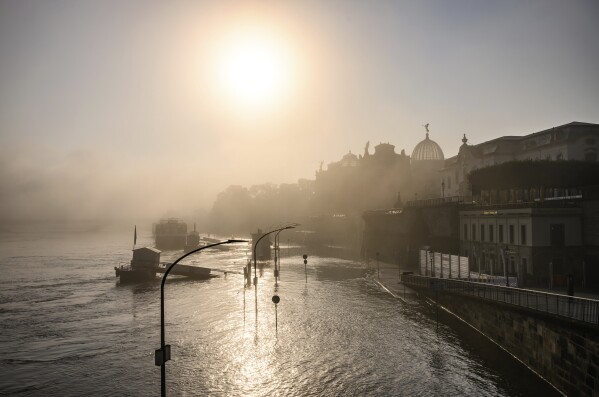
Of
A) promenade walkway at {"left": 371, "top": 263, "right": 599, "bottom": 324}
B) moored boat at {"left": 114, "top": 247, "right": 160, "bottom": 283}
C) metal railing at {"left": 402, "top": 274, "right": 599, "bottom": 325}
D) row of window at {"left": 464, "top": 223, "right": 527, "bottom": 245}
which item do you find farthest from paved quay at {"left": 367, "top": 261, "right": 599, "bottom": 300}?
moored boat at {"left": 114, "top": 247, "right": 160, "bottom": 283}

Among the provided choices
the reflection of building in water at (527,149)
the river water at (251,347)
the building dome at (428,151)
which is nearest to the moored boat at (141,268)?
the river water at (251,347)

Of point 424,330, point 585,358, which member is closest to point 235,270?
point 424,330

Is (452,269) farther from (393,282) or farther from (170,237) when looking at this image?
(170,237)

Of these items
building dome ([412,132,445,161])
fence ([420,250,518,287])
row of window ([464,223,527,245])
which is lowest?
fence ([420,250,518,287])

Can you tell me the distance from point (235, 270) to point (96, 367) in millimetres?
56581

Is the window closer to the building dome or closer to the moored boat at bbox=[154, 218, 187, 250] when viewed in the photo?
the building dome

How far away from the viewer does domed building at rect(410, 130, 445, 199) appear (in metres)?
154

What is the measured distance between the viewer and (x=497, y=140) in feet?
304

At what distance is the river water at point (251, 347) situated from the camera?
29328 millimetres

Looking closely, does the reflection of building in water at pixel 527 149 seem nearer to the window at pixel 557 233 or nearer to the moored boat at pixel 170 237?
the window at pixel 557 233

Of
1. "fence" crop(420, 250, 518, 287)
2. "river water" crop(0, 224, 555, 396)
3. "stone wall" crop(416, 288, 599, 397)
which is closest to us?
"stone wall" crop(416, 288, 599, 397)

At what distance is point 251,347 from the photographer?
36.9m

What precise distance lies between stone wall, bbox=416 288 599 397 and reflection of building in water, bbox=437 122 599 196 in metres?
39.7

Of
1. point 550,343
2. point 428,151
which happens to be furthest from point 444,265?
point 428,151
